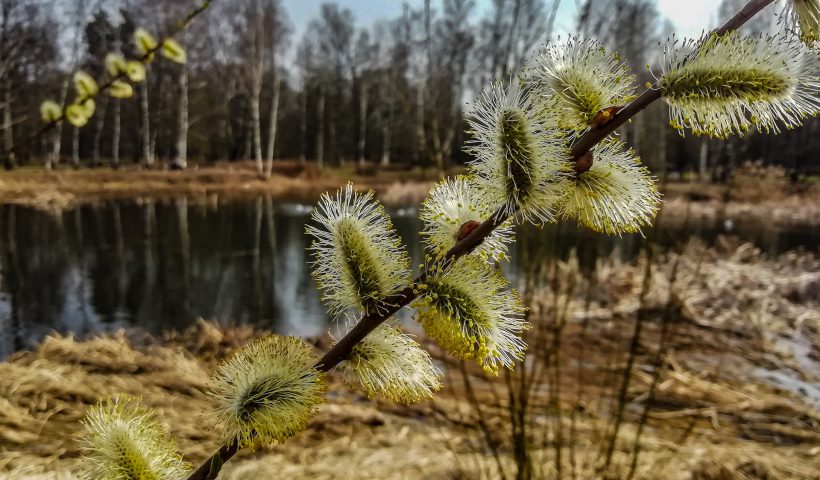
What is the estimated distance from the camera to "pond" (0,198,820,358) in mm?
5223

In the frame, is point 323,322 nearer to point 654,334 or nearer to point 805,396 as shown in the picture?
point 654,334

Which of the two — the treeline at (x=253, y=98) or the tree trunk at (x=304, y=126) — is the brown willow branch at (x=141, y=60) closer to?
the treeline at (x=253, y=98)

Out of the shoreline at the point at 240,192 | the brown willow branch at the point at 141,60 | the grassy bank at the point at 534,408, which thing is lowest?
the grassy bank at the point at 534,408

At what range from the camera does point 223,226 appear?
10.8m

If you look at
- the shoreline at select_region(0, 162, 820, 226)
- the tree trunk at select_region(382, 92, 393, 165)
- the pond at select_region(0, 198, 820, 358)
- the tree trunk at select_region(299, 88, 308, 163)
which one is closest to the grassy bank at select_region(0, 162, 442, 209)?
the shoreline at select_region(0, 162, 820, 226)

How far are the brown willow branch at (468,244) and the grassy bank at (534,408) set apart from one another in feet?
2.57

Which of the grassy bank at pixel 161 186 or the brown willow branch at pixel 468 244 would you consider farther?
the grassy bank at pixel 161 186

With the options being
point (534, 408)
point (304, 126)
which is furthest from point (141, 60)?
point (304, 126)

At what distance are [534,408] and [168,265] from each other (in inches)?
239

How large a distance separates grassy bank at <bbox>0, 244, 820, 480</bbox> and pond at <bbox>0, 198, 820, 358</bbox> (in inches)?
27.8

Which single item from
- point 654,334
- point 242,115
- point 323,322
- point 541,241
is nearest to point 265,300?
point 323,322

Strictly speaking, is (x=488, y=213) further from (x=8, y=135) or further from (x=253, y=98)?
(x=253, y=98)

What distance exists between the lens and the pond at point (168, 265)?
5.22 metres

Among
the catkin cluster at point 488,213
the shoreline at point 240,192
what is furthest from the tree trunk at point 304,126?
the catkin cluster at point 488,213
